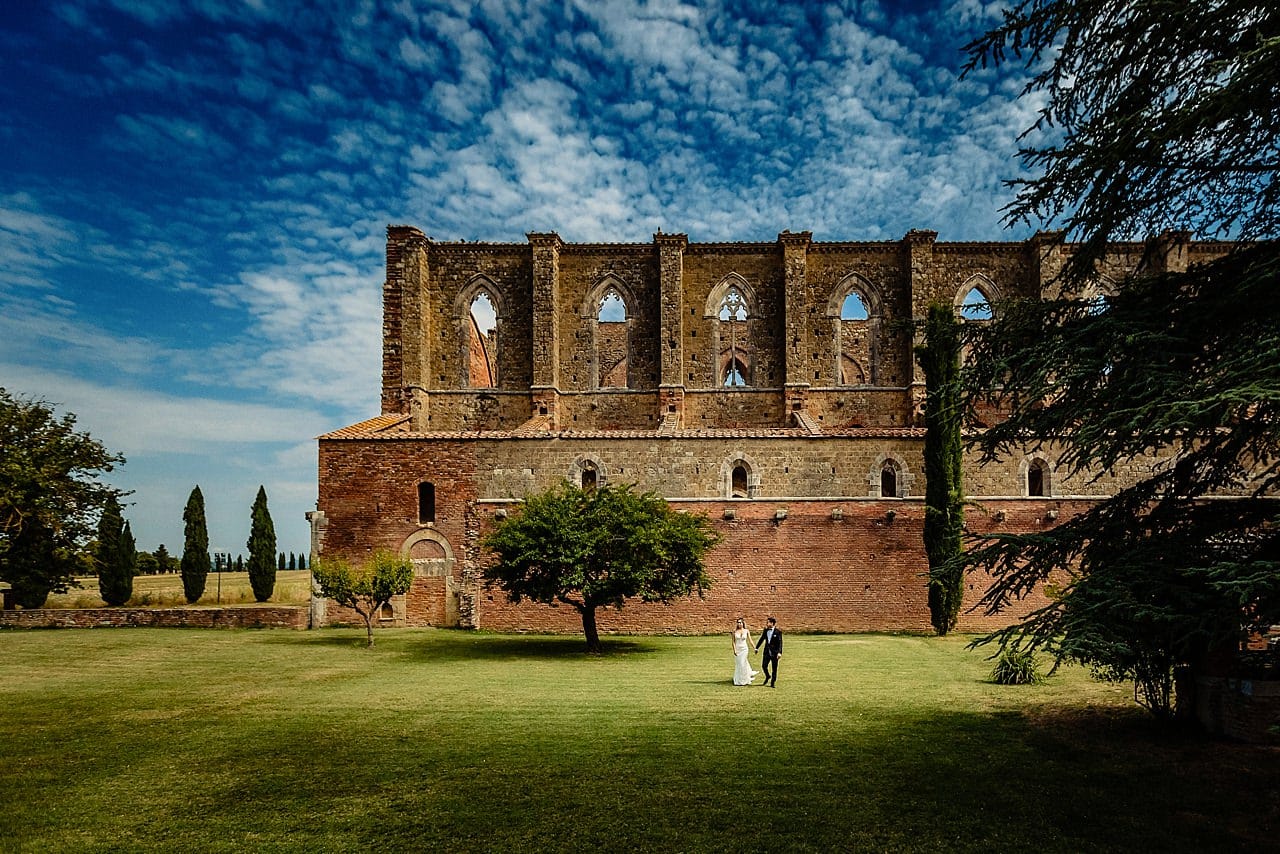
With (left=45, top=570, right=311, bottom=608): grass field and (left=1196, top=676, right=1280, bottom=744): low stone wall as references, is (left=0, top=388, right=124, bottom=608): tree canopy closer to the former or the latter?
(left=45, top=570, right=311, bottom=608): grass field

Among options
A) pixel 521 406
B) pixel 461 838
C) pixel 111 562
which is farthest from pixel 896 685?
pixel 111 562

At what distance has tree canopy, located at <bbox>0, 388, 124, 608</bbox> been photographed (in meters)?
24.3

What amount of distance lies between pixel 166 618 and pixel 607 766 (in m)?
20.5

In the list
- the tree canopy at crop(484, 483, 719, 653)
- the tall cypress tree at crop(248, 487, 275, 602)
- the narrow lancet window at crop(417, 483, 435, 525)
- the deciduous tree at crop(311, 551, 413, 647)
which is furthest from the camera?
the tall cypress tree at crop(248, 487, 275, 602)

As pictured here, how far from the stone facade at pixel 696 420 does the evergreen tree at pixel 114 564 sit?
13581 millimetres

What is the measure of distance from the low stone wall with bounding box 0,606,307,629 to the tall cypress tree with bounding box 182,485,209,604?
10102 millimetres

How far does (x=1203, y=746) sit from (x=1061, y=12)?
7.75 meters

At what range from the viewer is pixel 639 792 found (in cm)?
773

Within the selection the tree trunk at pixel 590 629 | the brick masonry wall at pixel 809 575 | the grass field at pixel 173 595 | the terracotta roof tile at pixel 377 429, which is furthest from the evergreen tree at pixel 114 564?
the tree trunk at pixel 590 629

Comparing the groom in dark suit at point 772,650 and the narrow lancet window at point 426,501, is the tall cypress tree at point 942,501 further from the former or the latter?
the narrow lancet window at point 426,501

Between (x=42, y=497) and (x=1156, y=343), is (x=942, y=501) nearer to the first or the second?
(x=1156, y=343)

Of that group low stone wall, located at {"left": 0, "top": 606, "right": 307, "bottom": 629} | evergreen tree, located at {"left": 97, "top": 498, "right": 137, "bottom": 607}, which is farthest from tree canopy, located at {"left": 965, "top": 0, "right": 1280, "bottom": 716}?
evergreen tree, located at {"left": 97, "top": 498, "right": 137, "bottom": 607}

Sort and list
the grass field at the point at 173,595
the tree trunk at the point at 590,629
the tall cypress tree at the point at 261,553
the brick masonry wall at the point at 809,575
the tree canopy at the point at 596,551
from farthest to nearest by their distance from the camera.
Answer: the tall cypress tree at the point at 261,553 → the grass field at the point at 173,595 → the brick masonry wall at the point at 809,575 → the tree trunk at the point at 590,629 → the tree canopy at the point at 596,551

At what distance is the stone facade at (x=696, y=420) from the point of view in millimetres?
22375
